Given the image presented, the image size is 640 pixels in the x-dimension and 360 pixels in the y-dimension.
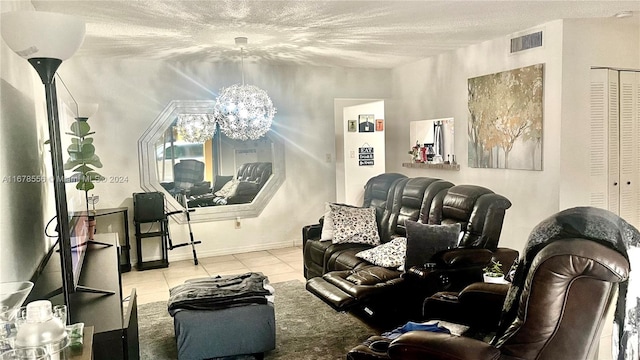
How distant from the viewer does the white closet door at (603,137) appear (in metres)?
4.15

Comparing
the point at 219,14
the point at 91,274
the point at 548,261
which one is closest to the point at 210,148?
the point at 219,14

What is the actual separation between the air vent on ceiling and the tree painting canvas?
0.64ft

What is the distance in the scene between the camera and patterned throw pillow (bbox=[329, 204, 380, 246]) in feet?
14.2

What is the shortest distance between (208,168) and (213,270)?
1324 mm

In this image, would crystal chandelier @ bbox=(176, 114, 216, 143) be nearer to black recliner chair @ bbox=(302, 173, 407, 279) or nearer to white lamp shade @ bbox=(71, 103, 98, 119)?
white lamp shade @ bbox=(71, 103, 98, 119)

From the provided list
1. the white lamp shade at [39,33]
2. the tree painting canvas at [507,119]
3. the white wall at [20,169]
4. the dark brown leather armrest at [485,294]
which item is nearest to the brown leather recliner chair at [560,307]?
the dark brown leather armrest at [485,294]

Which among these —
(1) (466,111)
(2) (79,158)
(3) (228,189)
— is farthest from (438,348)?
(3) (228,189)

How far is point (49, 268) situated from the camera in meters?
2.49

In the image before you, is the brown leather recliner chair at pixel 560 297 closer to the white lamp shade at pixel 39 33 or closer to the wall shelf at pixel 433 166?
the white lamp shade at pixel 39 33

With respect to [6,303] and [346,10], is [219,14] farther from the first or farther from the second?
[6,303]

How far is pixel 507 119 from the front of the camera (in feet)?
15.0

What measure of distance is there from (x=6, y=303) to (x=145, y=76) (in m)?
4.35

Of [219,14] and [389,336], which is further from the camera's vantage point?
[219,14]

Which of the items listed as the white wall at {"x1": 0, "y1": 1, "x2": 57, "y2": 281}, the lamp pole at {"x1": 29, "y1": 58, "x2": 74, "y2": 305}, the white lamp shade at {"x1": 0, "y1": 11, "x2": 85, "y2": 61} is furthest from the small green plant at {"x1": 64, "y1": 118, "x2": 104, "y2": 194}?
the white lamp shade at {"x1": 0, "y1": 11, "x2": 85, "y2": 61}
